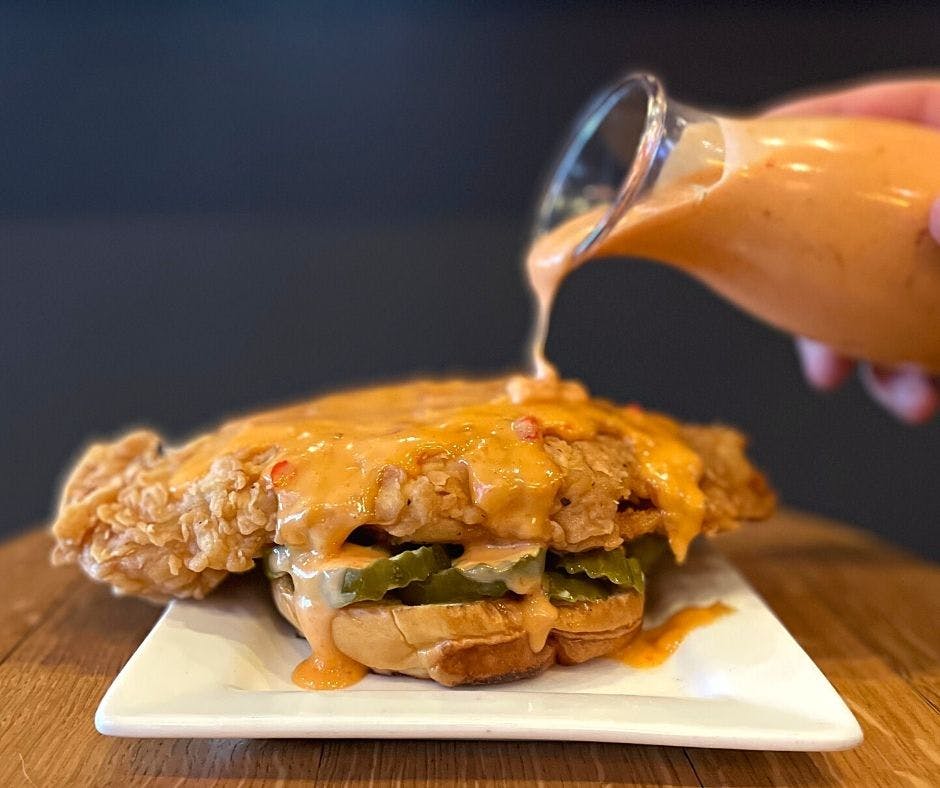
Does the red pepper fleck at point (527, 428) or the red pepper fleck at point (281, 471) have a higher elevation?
the red pepper fleck at point (527, 428)

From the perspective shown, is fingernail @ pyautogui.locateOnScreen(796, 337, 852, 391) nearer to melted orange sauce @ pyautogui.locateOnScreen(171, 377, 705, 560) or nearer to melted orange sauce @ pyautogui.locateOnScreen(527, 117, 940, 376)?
melted orange sauce @ pyautogui.locateOnScreen(527, 117, 940, 376)

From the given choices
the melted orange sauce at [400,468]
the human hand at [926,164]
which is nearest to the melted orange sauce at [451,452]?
the melted orange sauce at [400,468]

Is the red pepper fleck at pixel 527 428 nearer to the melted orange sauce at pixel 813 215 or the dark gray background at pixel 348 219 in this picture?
the melted orange sauce at pixel 813 215

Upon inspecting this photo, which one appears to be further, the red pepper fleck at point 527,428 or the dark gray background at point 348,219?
the dark gray background at point 348,219

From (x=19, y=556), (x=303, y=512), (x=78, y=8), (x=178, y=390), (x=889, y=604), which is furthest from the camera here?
(x=178, y=390)

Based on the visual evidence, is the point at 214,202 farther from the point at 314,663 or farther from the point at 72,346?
the point at 314,663

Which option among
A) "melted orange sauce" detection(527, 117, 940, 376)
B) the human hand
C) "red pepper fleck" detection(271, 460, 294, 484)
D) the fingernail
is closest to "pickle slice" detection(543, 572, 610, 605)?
"red pepper fleck" detection(271, 460, 294, 484)

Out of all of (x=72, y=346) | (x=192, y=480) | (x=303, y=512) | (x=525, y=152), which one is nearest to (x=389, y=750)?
(x=303, y=512)
